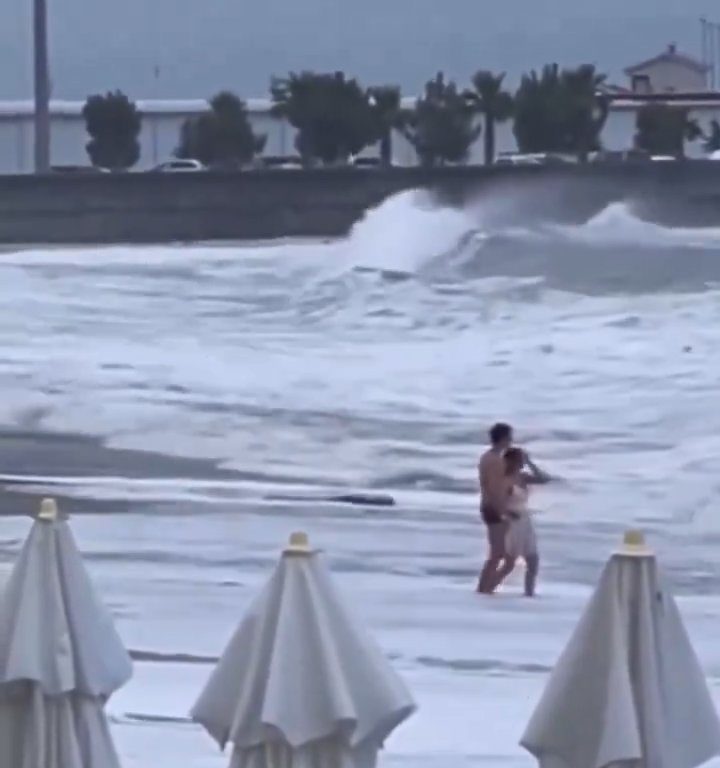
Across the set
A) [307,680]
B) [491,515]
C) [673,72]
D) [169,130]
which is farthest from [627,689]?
[673,72]

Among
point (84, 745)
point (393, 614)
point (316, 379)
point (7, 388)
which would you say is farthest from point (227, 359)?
point (84, 745)

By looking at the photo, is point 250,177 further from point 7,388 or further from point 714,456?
point 714,456

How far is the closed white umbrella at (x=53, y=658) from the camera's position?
226 inches

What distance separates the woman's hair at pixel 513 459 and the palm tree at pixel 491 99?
4882 cm

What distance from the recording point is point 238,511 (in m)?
16.0

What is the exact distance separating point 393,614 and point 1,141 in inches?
1941

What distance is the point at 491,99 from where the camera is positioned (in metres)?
61.6

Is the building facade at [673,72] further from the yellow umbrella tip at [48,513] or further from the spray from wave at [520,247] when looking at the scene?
the yellow umbrella tip at [48,513]

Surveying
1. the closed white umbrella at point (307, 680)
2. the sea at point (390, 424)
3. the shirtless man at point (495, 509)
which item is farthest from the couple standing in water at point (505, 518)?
the closed white umbrella at point (307, 680)


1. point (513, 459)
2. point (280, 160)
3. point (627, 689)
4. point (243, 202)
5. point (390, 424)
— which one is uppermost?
point (280, 160)

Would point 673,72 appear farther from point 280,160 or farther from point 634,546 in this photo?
point 634,546

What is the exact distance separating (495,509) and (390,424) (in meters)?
10.8

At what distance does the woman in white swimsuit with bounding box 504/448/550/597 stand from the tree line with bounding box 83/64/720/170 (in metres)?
43.7

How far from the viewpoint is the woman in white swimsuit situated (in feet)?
39.3
